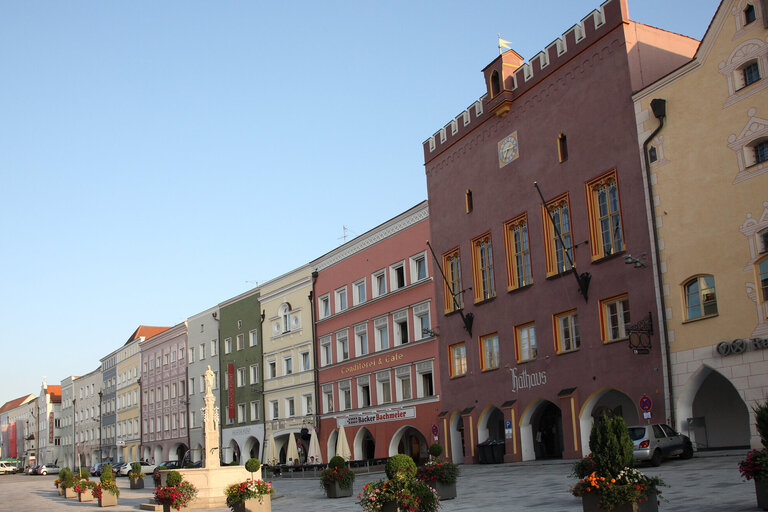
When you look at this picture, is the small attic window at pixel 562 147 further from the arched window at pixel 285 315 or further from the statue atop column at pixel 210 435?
the arched window at pixel 285 315

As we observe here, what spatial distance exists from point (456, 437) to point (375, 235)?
13039mm

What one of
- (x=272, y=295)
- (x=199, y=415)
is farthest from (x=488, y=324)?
(x=199, y=415)

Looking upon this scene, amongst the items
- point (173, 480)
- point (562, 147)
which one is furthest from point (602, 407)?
point (173, 480)

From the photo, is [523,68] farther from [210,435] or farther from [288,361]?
[288,361]

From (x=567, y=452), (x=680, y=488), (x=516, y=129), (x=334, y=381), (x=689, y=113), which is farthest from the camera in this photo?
(x=334, y=381)

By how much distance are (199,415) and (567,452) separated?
144ft

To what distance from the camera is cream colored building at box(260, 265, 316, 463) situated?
5316 cm

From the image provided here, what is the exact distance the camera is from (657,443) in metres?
24.3

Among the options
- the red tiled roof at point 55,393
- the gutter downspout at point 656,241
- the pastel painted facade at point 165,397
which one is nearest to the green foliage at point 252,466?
the gutter downspout at point 656,241

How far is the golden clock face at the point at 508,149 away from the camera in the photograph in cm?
3534

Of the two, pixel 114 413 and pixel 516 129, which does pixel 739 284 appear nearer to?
pixel 516 129

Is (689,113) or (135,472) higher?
(689,113)

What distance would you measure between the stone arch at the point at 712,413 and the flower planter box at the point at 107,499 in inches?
785

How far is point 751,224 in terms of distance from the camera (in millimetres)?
24844
